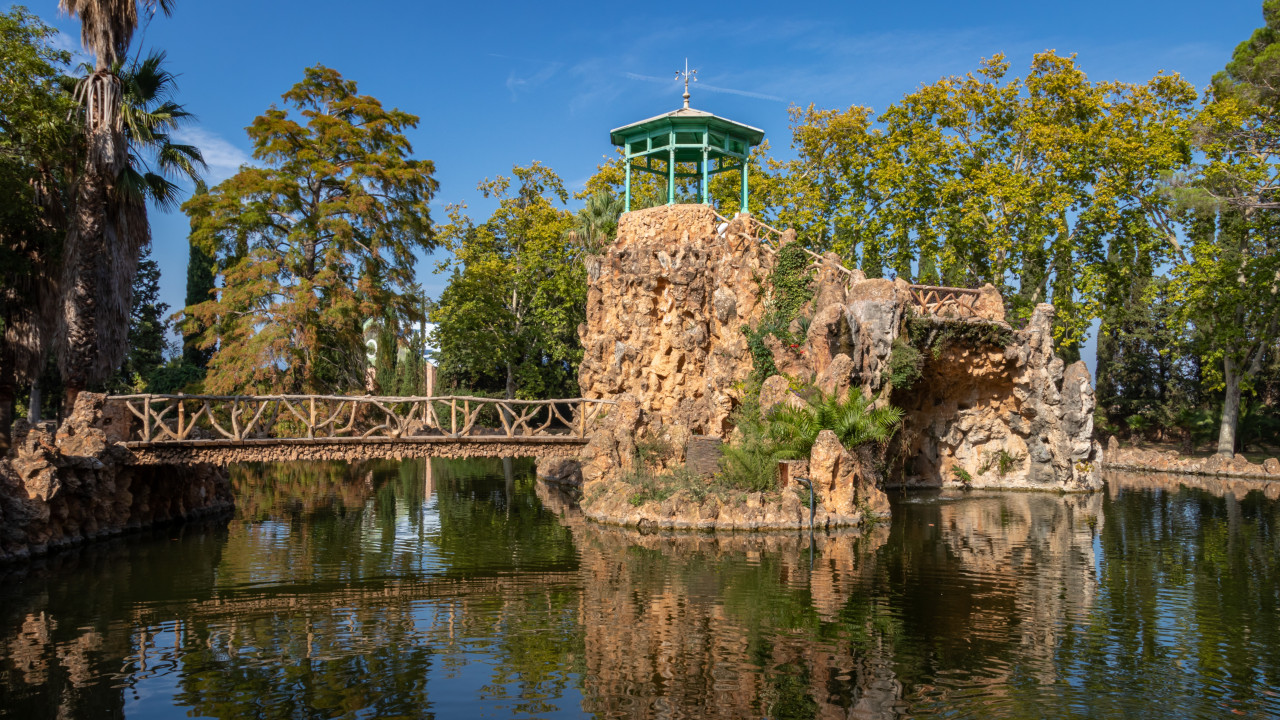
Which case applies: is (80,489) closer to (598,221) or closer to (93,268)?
(93,268)

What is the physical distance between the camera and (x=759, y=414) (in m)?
22.1

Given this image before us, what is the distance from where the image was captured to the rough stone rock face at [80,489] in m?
16.3

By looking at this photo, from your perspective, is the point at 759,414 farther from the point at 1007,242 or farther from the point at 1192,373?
the point at 1192,373

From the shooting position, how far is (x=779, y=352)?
23.2 meters

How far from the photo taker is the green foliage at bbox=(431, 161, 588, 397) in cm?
4022

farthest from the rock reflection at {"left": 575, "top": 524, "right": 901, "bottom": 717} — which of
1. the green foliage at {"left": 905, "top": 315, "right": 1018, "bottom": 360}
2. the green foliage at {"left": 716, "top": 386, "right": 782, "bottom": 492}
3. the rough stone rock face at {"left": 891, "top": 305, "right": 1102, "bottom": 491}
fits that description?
the rough stone rock face at {"left": 891, "top": 305, "right": 1102, "bottom": 491}

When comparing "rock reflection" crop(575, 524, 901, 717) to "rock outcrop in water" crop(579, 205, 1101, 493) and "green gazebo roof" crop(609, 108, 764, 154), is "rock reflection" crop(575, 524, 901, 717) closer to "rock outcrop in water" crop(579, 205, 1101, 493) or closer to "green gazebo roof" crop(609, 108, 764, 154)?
→ "rock outcrop in water" crop(579, 205, 1101, 493)

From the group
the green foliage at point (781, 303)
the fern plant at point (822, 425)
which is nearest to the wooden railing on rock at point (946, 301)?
the green foliage at point (781, 303)

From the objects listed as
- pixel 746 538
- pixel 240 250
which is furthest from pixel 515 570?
pixel 240 250

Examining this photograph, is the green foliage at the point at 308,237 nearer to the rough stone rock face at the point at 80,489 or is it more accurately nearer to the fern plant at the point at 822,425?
the rough stone rock face at the point at 80,489

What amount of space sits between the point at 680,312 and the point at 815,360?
6.53 meters

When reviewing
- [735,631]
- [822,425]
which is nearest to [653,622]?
[735,631]

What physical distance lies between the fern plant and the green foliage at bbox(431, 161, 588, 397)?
66.4ft

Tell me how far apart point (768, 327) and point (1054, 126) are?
1722cm
